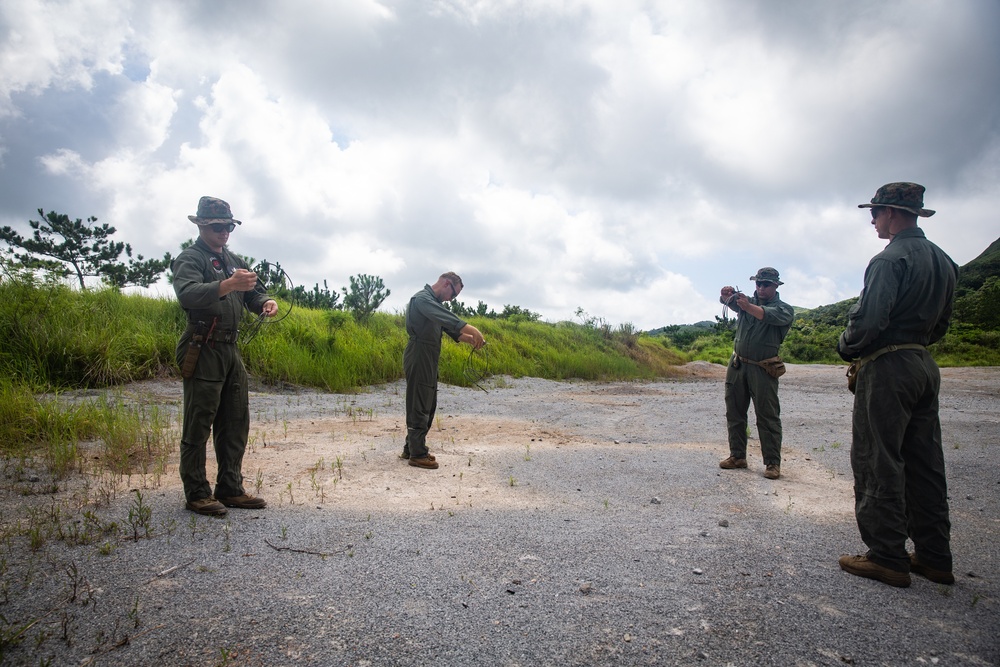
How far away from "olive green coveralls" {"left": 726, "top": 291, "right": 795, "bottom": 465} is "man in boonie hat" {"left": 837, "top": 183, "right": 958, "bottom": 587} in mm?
2425

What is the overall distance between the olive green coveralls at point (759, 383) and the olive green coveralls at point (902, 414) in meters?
2.43

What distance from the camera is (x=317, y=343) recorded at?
1318cm

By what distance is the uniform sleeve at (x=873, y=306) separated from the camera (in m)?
3.28

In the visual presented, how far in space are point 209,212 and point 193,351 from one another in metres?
1.08

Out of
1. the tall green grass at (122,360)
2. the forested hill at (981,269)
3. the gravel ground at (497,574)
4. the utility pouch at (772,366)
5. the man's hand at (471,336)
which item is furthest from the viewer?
the forested hill at (981,269)

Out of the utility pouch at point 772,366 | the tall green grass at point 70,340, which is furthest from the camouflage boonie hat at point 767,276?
the tall green grass at point 70,340

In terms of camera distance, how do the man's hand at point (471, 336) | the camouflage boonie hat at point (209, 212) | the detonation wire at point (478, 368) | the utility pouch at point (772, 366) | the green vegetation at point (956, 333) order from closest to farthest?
the camouflage boonie hat at point (209, 212) < the man's hand at point (471, 336) < the utility pouch at point (772, 366) < the detonation wire at point (478, 368) < the green vegetation at point (956, 333)

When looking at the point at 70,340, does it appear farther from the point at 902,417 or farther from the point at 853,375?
the point at 902,417

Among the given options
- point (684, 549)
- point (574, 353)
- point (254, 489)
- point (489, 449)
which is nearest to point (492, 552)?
point (684, 549)

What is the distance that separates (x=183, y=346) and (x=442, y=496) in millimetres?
2367

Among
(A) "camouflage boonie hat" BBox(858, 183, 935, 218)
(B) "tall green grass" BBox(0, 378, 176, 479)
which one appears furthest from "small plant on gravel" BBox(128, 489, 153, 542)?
(A) "camouflage boonie hat" BBox(858, 183, 935, 218)

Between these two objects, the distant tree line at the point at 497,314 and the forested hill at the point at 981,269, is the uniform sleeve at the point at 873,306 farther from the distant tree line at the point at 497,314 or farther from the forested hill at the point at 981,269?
the forested hill at the point at 981,269

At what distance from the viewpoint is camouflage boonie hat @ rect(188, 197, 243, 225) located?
4.09 m

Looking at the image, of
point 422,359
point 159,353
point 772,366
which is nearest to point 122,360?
point 159,353
